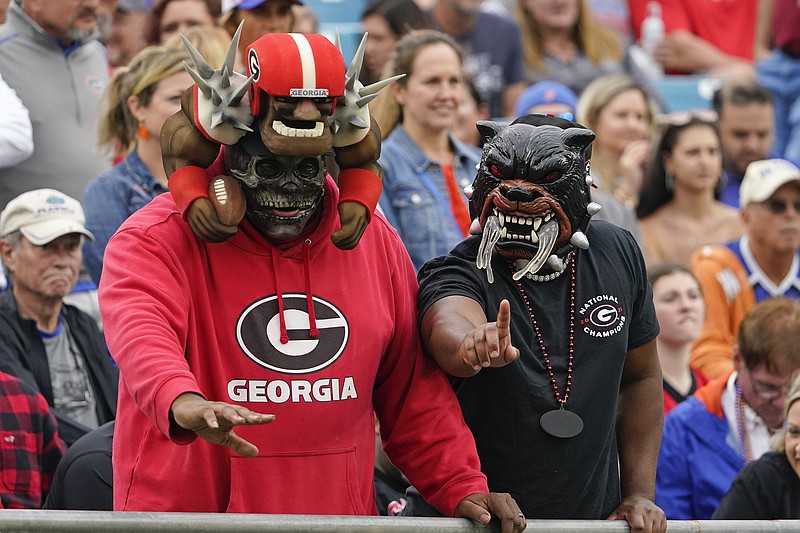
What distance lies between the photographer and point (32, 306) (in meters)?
4.97

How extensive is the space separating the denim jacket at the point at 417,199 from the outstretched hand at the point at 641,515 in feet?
6.65

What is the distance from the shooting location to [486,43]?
8219 millimetres

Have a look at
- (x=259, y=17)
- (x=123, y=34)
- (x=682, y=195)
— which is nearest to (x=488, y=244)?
(x=259, y=17)

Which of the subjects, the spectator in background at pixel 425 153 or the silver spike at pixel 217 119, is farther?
the spectator in background at pixel 425 153

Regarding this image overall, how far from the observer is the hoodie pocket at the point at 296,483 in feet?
10.5

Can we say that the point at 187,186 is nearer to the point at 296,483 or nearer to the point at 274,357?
the point at 274,357

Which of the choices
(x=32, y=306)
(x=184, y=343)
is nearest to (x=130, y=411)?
(x=184, y=343)

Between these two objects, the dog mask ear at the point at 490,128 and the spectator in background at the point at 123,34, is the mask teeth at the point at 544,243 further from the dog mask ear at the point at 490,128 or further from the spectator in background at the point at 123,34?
the spectator in background at the point at 123,34

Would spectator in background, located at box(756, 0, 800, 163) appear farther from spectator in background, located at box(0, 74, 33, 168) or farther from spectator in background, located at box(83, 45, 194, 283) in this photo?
spectator in background, located at box(0, 74, 33, 168)

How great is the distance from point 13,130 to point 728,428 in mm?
2870

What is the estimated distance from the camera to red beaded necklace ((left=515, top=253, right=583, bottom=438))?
11.1 feet

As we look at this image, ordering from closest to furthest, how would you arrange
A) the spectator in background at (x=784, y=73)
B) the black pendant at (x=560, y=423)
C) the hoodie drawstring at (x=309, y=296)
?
the hoodie drawstring at (x=309, y=296), the black pendant at (x=560, y=423), the spectator in background at (x=784, y=73)

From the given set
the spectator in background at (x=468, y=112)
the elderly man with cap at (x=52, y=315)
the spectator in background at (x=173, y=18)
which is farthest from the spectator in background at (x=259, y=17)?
the elderly man with cap at (x=52, y=315)

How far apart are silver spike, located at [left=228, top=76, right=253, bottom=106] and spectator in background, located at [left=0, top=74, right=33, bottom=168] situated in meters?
2.35
